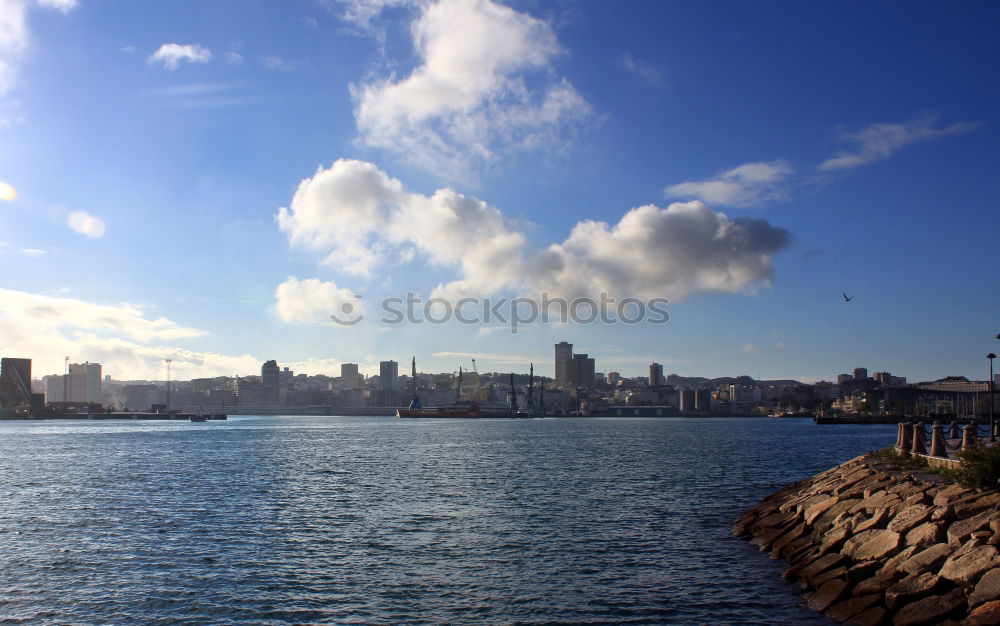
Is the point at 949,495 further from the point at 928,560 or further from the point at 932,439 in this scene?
the point at 932,439

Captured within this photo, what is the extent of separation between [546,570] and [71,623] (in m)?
13.5

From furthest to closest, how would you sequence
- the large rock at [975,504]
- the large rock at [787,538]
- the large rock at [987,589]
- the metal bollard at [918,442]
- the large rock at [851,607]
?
the metal bollard at [918,442] → the large rock at [787,538] → the large rock at [975,504] → the large rock at [851,607] → the large rock at [987,589]

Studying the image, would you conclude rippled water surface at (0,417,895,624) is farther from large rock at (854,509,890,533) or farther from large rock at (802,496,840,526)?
large rock at (854,509,890,533)

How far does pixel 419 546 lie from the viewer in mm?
29422

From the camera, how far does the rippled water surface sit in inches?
838

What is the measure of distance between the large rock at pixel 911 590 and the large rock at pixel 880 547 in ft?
7.69

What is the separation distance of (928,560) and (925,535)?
4.36ft

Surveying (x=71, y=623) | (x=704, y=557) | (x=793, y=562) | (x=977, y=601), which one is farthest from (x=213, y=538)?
(x=977, y=601)

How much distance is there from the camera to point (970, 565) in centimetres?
1817

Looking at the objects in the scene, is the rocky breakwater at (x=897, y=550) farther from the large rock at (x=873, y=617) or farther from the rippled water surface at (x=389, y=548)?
the rippled water surface at (x=389, y=548)

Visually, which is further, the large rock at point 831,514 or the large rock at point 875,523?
the large rock at point 831,514

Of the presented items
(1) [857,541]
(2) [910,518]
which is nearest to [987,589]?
(2) [910,518]

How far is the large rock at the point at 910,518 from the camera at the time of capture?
2233cm

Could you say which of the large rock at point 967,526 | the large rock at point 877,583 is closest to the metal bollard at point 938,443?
the large rock at point 967,526
